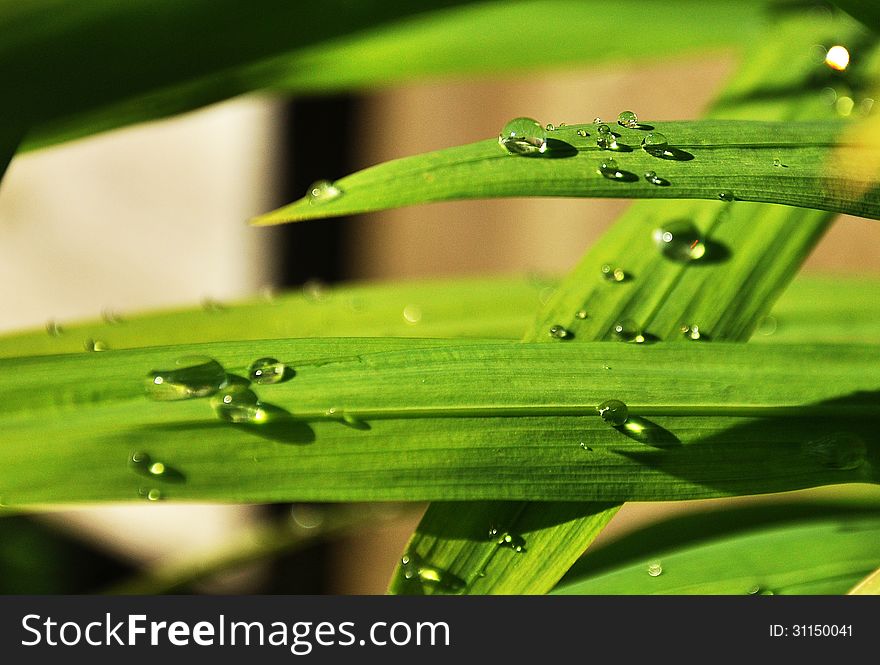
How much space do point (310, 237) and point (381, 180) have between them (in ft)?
4.70

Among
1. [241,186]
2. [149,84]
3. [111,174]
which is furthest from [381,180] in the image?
[111,174]

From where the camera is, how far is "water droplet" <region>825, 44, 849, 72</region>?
1.63 ft

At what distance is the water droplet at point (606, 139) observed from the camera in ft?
1.03

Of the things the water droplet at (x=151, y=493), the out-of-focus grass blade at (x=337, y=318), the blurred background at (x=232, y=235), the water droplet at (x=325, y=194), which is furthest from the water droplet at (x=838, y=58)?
the blurred background at (x=232, y=235)

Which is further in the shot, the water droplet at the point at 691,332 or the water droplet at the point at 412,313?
the water droplet at the point at 412,313

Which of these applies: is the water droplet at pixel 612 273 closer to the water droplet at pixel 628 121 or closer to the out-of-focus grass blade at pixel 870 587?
the water droplet at pixel 628 121

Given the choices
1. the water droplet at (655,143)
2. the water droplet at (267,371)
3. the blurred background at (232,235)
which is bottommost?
the water droplet at (267,371)

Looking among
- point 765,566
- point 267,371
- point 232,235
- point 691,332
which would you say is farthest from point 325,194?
point 232,235

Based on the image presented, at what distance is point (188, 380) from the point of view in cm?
33

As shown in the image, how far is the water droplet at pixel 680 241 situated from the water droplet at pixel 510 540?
0.54 feet

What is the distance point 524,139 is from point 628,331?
105mm

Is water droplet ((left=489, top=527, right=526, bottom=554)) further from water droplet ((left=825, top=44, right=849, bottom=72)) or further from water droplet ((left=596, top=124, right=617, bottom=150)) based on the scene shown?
water droplet ((left=825, top=44, right=849, bottom=72))

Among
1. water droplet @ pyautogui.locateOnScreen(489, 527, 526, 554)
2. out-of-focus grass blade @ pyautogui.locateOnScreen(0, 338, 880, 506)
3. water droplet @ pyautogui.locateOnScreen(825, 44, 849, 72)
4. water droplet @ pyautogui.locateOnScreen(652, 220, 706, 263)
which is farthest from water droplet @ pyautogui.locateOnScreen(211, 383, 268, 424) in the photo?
water droplet @ pyautogui.locateOnScreen(825, 44, 849, 72)

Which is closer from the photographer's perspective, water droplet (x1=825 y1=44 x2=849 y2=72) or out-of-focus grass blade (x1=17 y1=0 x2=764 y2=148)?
out-of-focus grass blade (x1=17 y1=0 x2=764 y2=148)
